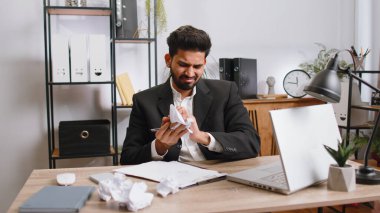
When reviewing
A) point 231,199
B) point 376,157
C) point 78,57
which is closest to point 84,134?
point 78,57

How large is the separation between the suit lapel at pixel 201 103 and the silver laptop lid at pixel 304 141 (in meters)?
0.68

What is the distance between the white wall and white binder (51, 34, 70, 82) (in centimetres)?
38

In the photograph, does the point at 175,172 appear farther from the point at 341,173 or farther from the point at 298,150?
the point at 341,173

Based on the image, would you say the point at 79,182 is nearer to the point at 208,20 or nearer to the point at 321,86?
the point at 321,86

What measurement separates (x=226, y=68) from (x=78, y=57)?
1132mm

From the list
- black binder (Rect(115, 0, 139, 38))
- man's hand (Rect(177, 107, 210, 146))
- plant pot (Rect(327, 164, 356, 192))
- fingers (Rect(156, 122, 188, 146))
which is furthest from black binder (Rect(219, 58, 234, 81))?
plant pot (Rect(327, 164, 356, 192))

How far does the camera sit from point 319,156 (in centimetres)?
129

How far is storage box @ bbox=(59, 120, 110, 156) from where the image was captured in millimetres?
2688

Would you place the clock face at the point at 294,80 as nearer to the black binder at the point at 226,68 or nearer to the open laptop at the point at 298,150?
the black binder at the point at 226,68

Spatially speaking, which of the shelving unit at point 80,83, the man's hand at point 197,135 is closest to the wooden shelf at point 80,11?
the shelving unit at point 80,83

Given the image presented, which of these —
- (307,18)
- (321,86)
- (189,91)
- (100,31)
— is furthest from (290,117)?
(307,18)

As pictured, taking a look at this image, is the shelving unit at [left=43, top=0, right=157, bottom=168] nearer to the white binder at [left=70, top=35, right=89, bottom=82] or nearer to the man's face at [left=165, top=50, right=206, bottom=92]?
the white binder at [left=70, top=35, right=89, bottom=82]

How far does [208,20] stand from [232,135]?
1775mm

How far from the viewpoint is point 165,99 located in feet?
6.36
